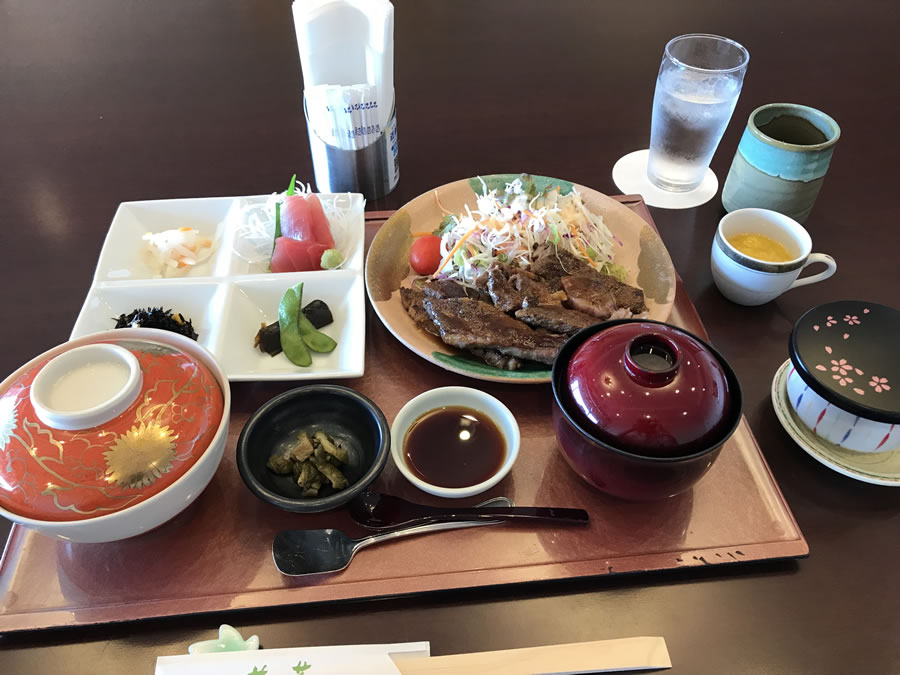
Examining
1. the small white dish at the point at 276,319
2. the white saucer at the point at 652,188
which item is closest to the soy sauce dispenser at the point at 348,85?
the small white dish at the point at 276,319

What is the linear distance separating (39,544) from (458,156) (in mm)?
1732

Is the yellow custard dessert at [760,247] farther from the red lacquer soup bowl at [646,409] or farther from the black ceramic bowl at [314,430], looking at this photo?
the black ceramic bowl at [314,430]

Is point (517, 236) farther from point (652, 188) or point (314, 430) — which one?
point (314, 430)

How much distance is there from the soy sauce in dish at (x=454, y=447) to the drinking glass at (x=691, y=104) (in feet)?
4.13

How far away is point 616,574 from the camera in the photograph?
1.21m

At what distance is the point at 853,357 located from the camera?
133 centimetres

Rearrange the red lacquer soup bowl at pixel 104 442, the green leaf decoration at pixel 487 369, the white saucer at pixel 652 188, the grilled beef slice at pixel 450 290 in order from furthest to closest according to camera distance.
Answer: the white saucer at pixel 652 188 < the grilled beef slice at pixel 450 290 < the green leaf decoration at pixel 487 369 < the red lacquer soup bowl at pixel 104 442

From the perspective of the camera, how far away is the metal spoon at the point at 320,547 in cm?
121

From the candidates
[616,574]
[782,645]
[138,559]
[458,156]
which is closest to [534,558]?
[616,574]

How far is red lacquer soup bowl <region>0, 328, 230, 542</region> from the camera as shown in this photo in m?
1.09

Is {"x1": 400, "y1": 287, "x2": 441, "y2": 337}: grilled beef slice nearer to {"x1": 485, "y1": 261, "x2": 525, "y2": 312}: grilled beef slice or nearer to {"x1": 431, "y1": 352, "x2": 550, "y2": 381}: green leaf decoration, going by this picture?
{"x1": 431, "y1": 352, "x2": 550, "y2": 381}: green leaf decoration

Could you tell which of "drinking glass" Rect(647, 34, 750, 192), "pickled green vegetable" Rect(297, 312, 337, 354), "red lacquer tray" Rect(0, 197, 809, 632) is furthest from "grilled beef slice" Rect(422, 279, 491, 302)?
"drinking glass" Rect(647, 34, 750, 192)

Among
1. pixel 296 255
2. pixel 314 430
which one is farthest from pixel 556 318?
pixel 296 255

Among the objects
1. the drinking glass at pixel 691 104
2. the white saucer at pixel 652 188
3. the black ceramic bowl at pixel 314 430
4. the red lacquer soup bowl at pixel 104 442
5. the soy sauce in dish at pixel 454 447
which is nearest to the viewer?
the red lacquer soup bowl at pixel 104 442
